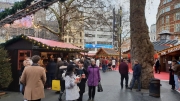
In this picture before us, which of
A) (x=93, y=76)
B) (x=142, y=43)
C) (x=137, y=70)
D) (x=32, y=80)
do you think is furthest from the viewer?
(x=142, y=43)

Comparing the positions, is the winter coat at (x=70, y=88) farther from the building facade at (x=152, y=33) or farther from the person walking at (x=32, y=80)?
the building facade at (x=152, y=33)

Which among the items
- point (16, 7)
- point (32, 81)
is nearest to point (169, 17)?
point (16, 7)

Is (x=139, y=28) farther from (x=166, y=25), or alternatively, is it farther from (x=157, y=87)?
(x=166, y=25)

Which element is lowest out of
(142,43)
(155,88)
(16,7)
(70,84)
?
(155,88)

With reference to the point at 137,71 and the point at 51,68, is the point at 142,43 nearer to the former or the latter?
the point at 137,71

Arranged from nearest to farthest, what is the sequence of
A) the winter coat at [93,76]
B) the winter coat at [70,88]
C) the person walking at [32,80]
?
the person walking at [32,80], the winter coat at [70,88], the winter coat at [93,76]

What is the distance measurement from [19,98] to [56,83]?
175 cm

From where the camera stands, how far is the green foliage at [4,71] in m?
9.77

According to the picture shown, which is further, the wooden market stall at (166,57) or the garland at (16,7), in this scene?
the wooden market stall at (166,57)

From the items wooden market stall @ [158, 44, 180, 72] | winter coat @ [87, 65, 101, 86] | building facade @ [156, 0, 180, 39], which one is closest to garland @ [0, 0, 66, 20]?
winter coat @ [87, 65, 101, 86]

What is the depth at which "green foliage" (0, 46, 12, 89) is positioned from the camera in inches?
384

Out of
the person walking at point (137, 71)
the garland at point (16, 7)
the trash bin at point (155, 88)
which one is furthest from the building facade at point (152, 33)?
the garland at point (16, 7)

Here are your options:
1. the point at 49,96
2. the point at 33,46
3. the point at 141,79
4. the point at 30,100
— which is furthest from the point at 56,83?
the point at 141,79

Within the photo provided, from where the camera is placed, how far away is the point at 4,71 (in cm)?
986
